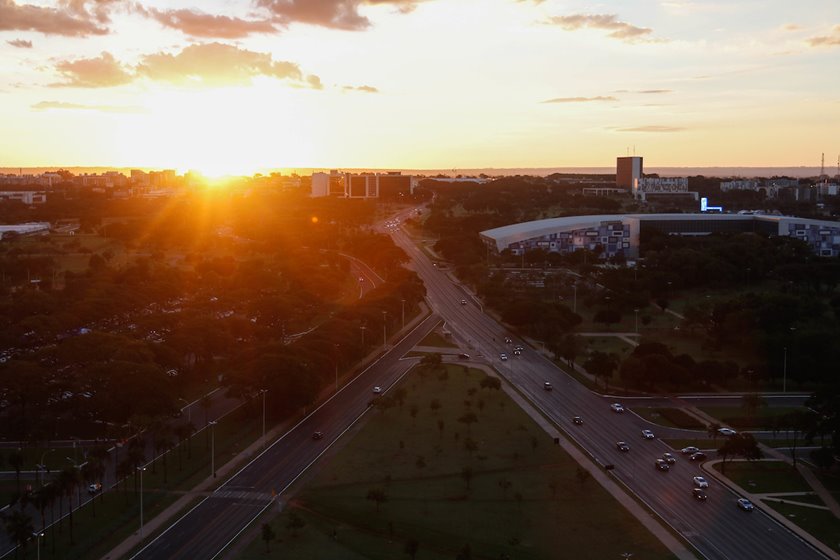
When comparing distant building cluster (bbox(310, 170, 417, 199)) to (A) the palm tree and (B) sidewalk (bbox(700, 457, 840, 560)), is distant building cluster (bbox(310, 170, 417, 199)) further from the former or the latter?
(A) the palm tree


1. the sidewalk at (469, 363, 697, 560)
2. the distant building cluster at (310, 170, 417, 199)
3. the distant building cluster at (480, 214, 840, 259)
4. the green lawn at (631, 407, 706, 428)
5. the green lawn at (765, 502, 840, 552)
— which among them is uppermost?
the distant building cluster at (310, 170, 417, 199)

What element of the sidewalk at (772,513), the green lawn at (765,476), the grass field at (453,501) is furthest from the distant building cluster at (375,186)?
the sidewalk at (772,513)

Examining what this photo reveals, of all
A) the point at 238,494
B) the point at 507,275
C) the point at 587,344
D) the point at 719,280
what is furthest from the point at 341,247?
the point at 238,494

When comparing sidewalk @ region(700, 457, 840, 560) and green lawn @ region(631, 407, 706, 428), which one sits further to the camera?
green lawn @ region(631, 407, 706, 428)

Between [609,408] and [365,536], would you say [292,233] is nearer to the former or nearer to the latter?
[609,408]

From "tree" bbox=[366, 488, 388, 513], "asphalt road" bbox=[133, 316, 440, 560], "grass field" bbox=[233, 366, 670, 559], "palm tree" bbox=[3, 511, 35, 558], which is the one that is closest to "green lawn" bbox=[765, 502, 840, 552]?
"grass field" bbox=[233, 366, 670, 559]
